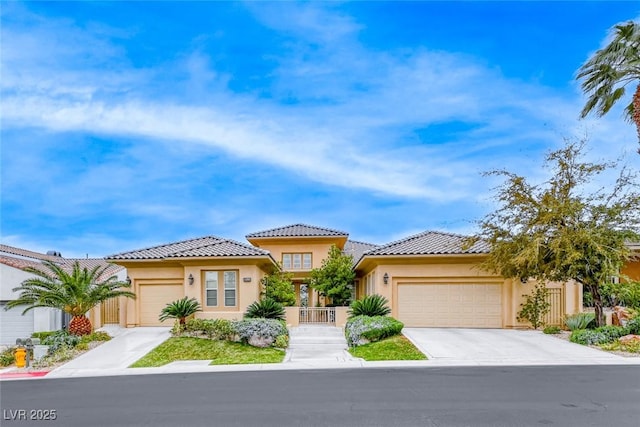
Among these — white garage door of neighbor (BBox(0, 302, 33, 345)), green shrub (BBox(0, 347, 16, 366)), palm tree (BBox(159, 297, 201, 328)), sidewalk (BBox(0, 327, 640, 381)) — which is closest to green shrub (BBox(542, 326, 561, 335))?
sidewalk (BBox(0, 327, 640, 381))

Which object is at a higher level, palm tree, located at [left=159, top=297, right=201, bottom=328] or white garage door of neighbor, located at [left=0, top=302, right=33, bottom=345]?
palm tree, located at [left=159, top=297, right=201, bottom=328]

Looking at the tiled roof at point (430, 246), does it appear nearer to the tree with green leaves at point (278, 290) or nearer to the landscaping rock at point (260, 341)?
the tree with green leaves at point (278, 290)

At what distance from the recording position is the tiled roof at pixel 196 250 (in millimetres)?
22453

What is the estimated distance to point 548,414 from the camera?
28.8 feet

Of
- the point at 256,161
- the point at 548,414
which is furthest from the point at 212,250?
the point at 548,414

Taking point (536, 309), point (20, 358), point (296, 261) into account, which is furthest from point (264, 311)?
point (296, 261)

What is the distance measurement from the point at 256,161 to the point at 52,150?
7575 millimetres

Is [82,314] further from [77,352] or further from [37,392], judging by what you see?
[37,392]

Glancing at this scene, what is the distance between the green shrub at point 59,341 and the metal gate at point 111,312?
224 inches

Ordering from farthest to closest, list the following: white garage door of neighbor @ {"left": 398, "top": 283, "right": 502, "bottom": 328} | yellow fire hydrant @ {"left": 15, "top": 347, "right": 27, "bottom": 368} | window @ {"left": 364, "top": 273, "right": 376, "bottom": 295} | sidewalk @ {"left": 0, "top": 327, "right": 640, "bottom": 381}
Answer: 1. window @ {"left": 364, "top": 273, "right": 376, "bottom": 295}
2. white garage door of neighbor @ {"left": 398, "top": 283, "right": 502, "bottom": 328}
3. yellow fire hydrant @ {"left": 15, "top": 347, "right": 27, "bottom": 368}
4. sidewalk @ {"left": 0, "top": 327, "right": 640, "bottom": 381}

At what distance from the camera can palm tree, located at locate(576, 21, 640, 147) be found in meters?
17.1

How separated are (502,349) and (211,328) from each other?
1012 centimetres

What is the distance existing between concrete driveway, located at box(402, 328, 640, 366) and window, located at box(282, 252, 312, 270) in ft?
42.3

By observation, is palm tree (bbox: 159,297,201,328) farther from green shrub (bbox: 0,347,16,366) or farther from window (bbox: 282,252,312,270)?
window (bbox: 282,252,312,270)
